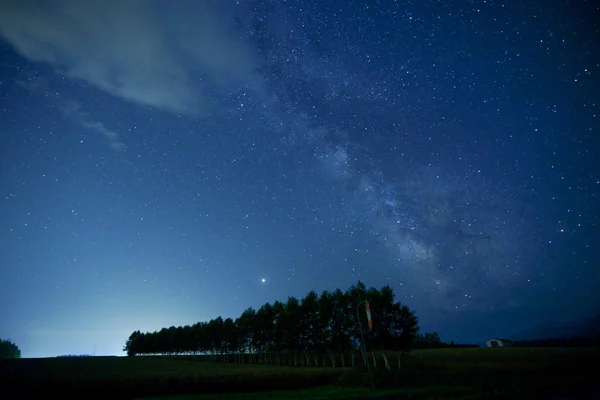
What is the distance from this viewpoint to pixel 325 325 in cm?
8069

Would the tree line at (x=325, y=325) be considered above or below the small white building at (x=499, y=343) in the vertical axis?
above

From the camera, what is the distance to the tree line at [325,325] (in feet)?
224

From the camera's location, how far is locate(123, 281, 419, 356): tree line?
68.2 metres

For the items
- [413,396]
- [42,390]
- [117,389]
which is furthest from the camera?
[117,389]

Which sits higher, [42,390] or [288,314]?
[288,314]

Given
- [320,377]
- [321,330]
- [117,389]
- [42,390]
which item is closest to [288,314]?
[321,330]

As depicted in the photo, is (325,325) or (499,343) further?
(499,343)

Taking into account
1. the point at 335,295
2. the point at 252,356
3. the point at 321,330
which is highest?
the point at 335,295

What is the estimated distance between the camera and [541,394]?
2920cm

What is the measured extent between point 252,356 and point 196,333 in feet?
111

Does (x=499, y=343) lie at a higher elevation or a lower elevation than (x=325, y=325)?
lower

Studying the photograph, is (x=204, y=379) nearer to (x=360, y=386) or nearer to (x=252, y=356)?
(x=360, y=386)

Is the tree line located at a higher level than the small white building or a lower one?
higher

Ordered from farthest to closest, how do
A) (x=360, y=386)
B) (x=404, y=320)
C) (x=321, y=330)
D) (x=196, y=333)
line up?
(x=196, y=333) → (x=321, y=330) → (x=404, y=320) → (x=360, y=386)
